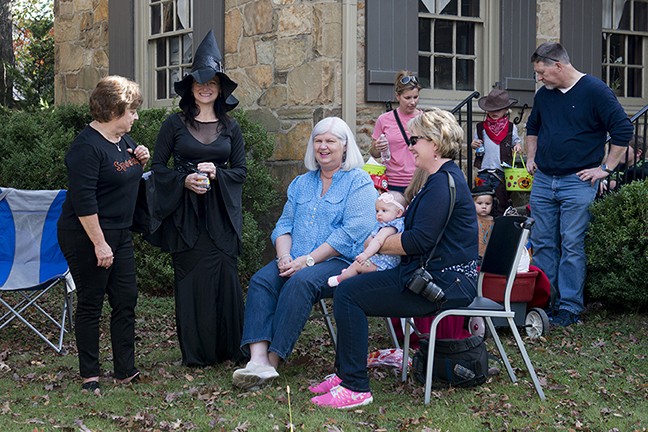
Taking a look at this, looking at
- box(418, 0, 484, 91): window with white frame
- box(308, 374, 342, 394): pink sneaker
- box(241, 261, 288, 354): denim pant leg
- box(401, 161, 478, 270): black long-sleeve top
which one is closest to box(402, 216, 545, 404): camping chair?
box(401, 161, 478, 270): black long-sleeve top

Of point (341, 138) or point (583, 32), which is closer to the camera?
point (341, 138)

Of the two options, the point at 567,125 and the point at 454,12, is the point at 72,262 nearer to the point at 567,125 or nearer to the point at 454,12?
the point at 567,125

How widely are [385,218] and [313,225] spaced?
2.11 feet

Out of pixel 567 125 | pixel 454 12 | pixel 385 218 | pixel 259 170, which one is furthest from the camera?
pixel 454 12

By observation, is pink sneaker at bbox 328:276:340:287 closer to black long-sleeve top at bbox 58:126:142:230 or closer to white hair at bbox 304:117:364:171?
white hair at bbox 304:117:364:171

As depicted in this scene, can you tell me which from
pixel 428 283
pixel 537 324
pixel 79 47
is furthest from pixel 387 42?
pixel 79 47

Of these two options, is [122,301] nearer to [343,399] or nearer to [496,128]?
[343,399]

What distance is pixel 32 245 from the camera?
6.40 m

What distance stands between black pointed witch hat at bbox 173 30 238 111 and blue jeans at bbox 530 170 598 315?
8.50 feet

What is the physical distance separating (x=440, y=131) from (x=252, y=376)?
1645mm

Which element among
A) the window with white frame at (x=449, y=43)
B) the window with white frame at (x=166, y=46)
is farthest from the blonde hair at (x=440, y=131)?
the window with white frame at (x=166, y=46)

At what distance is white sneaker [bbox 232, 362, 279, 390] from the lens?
5.09 metres

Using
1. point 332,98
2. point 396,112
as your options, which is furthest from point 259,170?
point 396,112

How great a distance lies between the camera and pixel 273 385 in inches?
208
